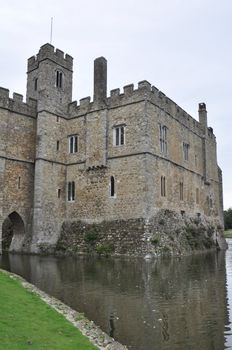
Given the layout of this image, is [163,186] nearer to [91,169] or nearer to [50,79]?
[91,169]

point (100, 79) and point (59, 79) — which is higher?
point (59, 79)

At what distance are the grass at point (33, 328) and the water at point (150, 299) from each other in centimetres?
126

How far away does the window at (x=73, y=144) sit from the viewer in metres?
32.7

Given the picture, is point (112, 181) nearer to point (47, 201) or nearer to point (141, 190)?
point (141, 190)

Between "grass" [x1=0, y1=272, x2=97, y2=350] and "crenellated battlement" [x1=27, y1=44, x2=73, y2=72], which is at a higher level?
"crenellated battlement" [x1=27, y1=44, x2=73, y2=72]

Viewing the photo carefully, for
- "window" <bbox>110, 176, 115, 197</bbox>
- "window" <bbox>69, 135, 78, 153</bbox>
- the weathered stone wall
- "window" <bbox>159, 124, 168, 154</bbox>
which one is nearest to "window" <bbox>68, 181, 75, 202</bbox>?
"window" <bbox>69, 135, 78, 153</bbox>

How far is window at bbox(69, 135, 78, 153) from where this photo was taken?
3269 cm

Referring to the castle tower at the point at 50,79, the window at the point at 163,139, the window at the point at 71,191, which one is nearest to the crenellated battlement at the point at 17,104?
the castle tower at the point at 50,79

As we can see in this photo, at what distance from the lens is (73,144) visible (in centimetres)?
3284

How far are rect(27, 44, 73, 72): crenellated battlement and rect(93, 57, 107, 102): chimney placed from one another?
4040 millimetres

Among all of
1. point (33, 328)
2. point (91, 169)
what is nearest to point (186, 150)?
point (91, 169)

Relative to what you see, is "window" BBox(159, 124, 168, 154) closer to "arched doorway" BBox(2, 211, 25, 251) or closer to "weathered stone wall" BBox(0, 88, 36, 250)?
"weathered stone wall" BBox(0, 88, 36, 250)

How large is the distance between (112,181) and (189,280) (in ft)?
46.3

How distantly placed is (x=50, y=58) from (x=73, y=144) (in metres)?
8.03
